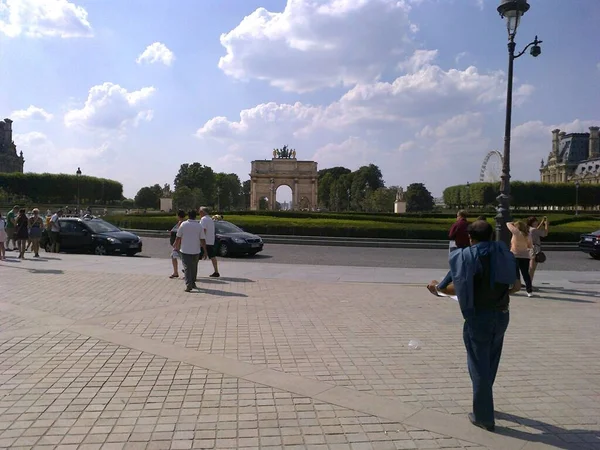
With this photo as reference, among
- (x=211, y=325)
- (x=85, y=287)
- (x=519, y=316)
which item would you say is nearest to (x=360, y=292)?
(x=519, y=316)

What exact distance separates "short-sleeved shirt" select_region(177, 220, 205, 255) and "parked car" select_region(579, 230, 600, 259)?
1772cm

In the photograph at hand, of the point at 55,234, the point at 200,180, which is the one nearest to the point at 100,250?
the point at 55,234

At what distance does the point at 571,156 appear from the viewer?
461 ft

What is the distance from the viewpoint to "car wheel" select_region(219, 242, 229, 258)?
793 inches

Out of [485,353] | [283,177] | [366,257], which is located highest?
[283,177]

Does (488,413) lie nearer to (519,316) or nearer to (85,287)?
(519,316)

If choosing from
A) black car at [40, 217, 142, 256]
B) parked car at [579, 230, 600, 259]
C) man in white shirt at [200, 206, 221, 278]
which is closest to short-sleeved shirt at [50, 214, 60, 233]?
black car at [40, 217, 142, 256]

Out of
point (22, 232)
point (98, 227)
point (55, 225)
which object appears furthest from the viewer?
point (98, 227)

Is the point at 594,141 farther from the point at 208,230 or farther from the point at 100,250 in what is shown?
the point at 208,230

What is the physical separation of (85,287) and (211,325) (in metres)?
4.67

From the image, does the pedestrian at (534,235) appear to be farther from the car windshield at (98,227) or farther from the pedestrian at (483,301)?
the car windshield at (98,227)

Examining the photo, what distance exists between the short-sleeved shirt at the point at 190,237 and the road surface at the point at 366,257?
6.39 m

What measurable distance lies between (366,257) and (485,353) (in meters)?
16.7

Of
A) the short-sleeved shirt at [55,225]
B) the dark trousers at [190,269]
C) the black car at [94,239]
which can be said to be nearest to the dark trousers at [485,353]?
the dark trousers at [190,269]
